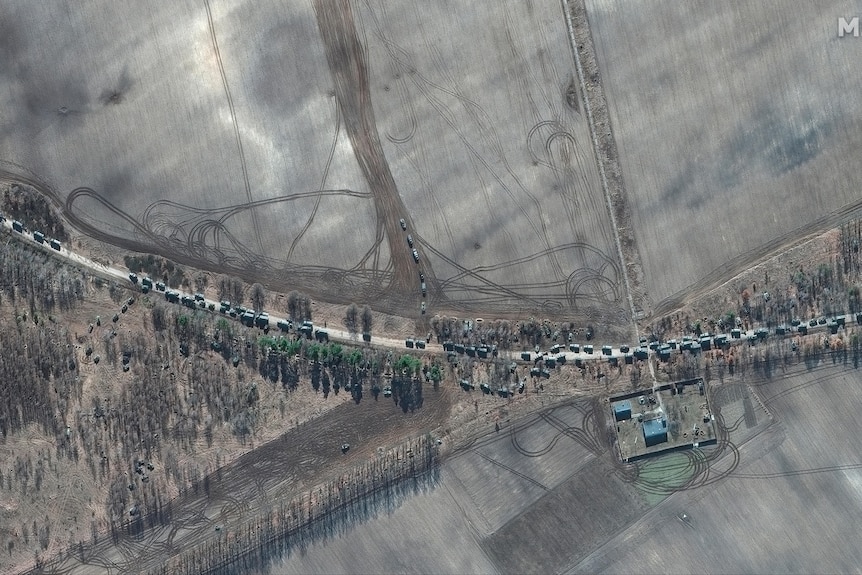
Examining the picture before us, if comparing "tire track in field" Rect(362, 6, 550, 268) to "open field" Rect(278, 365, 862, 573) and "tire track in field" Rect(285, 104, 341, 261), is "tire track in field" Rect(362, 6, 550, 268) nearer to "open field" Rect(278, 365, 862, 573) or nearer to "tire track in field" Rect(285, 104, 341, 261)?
"tire track in field" Rect(285, 104, 341, 261)

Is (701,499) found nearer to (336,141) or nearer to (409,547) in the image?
(409,547)

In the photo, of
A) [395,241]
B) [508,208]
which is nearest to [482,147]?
[508,208]

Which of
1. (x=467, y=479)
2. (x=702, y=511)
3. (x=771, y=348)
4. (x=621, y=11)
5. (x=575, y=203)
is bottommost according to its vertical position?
(x=702, y=511)

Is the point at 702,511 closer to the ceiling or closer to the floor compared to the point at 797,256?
closer to the floor

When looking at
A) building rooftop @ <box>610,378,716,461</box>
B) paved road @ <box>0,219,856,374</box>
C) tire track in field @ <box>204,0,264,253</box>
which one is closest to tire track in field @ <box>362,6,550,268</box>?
paved road @ <box>0,219,856,374</box>

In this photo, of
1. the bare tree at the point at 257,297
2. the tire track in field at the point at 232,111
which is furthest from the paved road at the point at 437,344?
the tire track in field at the point at 232,111

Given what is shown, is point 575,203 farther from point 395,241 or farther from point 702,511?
→ point 702,511

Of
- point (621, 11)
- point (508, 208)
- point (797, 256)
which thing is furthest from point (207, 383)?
point (797, 256)
